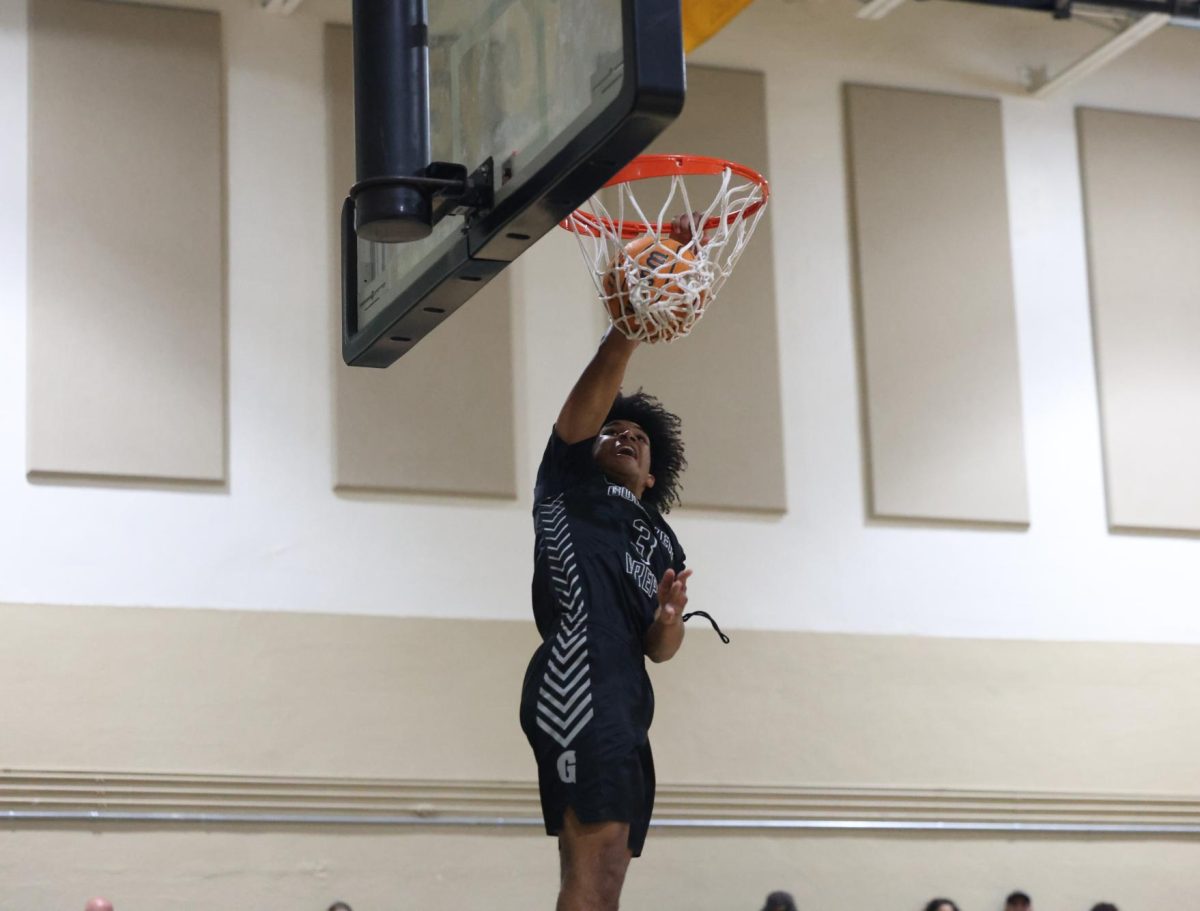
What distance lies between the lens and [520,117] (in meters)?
3.37

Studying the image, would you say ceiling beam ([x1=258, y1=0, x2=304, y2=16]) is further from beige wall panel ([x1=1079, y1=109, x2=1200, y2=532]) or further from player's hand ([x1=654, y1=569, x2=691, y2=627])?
player's hand ([x1=654, y1=569, x2=691, y2=627])

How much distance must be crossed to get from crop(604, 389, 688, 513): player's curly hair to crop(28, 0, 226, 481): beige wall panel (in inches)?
120

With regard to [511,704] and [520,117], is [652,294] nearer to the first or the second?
[520,117]

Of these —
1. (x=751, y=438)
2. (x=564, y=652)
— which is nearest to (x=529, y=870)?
(x=751, y=438)

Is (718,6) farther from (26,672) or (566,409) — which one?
(26,672)

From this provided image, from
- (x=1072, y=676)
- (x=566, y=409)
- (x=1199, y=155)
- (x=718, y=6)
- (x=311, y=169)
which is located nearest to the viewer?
(x=566, y=409)

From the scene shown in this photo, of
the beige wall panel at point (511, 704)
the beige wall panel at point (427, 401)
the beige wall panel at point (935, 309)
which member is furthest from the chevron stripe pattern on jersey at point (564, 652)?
the beige wall panel at point (935, 309)

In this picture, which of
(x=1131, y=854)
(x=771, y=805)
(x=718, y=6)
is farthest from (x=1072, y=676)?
(x=718, y=6)

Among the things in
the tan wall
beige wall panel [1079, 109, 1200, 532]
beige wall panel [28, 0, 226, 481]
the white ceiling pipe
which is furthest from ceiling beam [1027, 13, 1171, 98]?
beige wall panel [28, 0, 226, 481]

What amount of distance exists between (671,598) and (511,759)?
12.6ft

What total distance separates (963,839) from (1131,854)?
0.96m

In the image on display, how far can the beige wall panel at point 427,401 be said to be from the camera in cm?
822

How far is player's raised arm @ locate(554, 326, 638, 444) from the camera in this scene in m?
4.48

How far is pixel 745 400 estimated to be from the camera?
8922 millimetres
